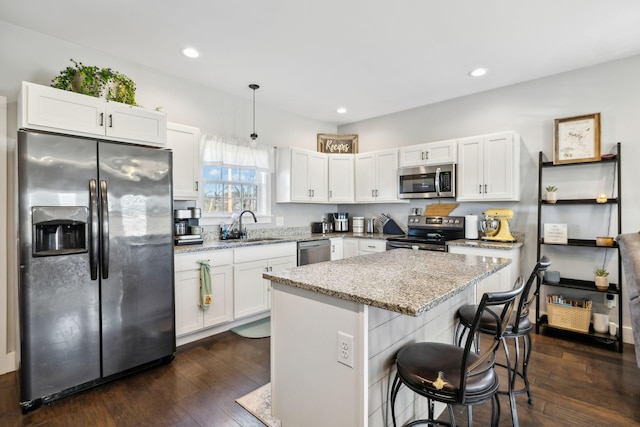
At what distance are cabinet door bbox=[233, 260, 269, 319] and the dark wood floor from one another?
0.56m

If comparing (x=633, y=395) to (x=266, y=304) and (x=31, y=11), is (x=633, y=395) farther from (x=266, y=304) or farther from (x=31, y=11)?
(x=31, y=11)

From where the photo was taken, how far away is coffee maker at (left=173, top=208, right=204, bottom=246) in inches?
129

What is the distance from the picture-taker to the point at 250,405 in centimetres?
210

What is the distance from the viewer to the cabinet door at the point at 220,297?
3.16m

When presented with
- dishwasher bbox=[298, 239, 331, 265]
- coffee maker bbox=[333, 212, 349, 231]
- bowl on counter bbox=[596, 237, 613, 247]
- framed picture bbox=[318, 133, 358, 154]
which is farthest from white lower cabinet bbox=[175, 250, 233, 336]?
bowl on counter bbox=[596, 237, 613, 247]

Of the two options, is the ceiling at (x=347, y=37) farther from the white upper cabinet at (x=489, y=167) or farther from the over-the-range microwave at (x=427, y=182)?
the over-the-range microwave at (x=427, y=182)

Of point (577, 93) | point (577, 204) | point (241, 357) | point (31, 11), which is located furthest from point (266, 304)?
point (577, 93)

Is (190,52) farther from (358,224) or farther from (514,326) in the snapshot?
(514,326)

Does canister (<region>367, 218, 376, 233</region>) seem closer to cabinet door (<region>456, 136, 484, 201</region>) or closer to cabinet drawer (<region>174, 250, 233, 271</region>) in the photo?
cabinet door (<region>456, 136, 484, 201</region>)

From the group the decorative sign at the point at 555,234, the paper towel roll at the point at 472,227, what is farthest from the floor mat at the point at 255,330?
the decorative sign at the point at 555,234

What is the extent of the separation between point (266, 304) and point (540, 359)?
269 cm

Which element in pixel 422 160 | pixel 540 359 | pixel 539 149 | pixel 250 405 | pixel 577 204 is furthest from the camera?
pixel 422 160

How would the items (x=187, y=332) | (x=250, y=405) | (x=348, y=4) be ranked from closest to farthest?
(x=250, y=405) → (x=348, y=4) → (x=187, y=332)

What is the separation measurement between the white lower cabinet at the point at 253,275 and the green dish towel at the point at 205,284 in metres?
0.33
